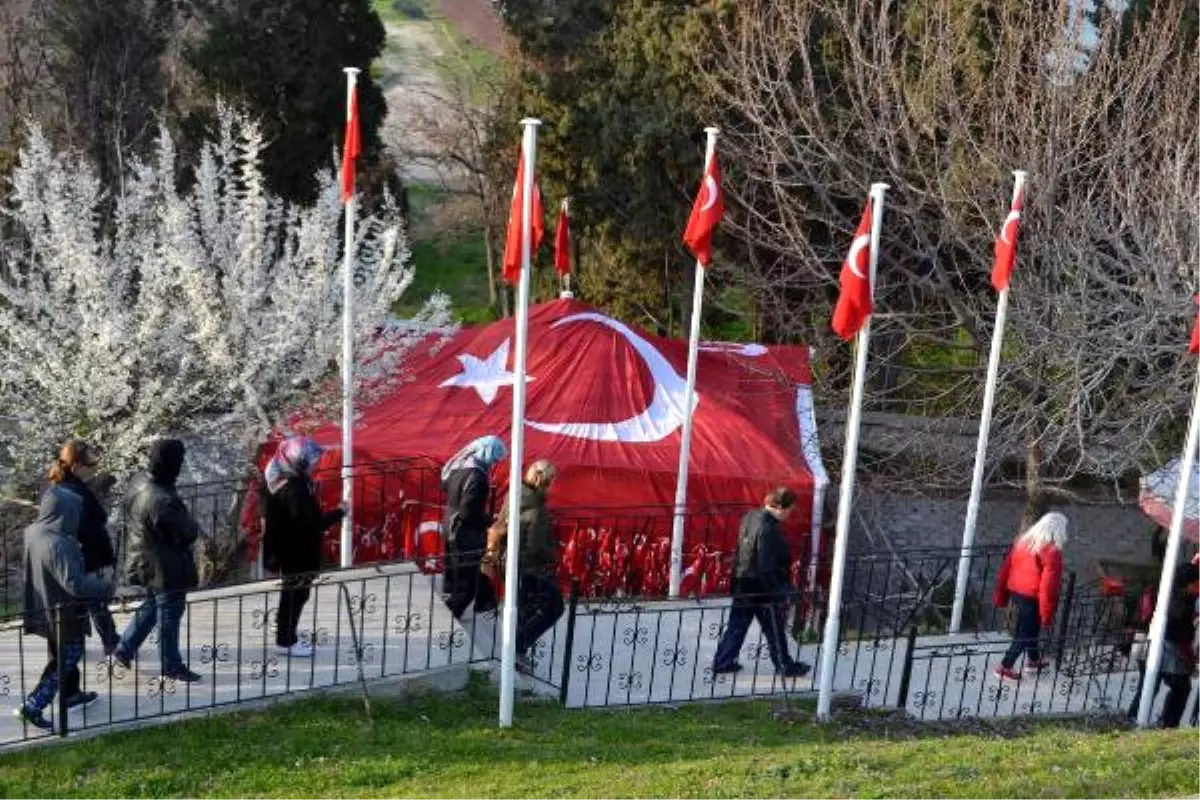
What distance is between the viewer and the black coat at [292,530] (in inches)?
348

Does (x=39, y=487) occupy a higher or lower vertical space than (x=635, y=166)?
lower

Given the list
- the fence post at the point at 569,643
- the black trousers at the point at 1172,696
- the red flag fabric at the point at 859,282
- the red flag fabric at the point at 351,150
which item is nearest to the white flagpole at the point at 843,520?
the red flag fabric at the point at 859,282

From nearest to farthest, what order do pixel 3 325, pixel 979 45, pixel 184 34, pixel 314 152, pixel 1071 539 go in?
pixel 3 325
pixel 979 45
pixel 1071 539
pixel 314 152
pixel 184 34

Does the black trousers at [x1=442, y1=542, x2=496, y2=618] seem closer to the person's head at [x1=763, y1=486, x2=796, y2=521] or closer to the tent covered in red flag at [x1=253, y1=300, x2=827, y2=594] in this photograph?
the person's head at [x1=763, y1=486, x2=796, y2=521]

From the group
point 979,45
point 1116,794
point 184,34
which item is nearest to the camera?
point 1116,794

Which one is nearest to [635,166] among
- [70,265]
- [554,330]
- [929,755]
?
[554,330]

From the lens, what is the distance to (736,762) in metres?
7.62

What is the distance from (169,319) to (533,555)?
190 inches

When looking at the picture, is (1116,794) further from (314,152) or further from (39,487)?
(314,152)

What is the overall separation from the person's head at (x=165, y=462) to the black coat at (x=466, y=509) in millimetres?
2062

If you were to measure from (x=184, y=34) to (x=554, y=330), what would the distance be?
13858mm

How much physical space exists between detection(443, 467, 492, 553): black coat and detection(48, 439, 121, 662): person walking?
7.25 ft

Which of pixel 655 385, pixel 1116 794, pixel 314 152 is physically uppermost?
pixel 314 152

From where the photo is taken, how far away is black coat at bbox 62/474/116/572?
8312mm
